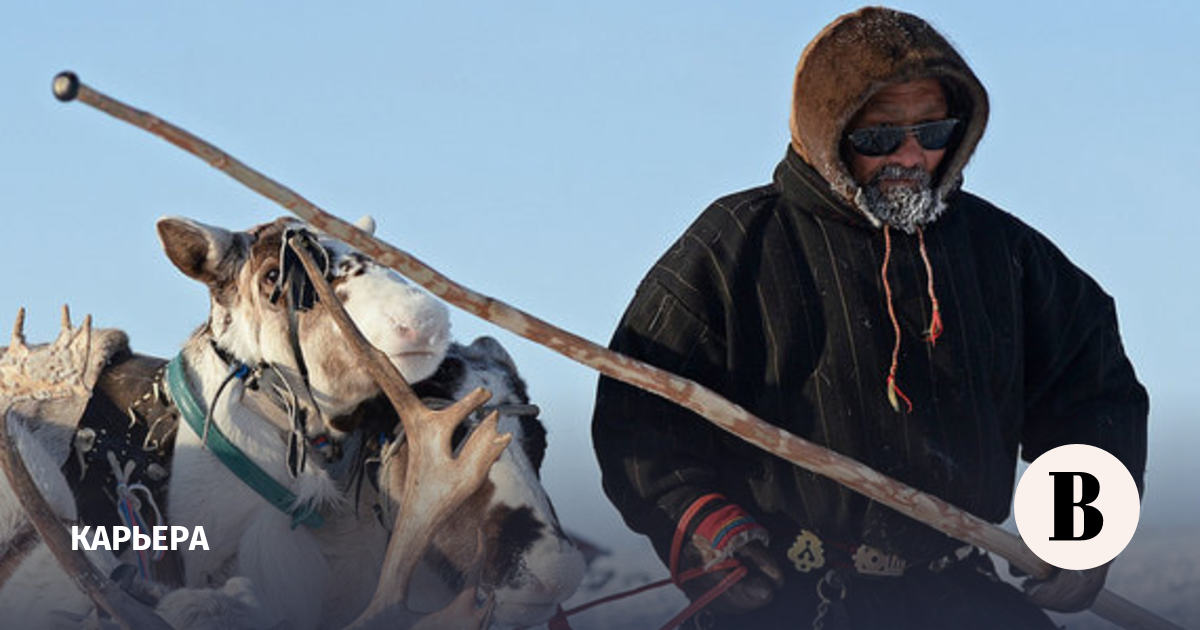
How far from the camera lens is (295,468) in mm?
5469

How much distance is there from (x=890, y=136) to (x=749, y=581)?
3.97ft

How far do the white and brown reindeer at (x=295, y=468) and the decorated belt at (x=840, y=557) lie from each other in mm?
652

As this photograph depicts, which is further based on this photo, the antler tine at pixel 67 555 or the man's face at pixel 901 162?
the man's face at pixel 901 162

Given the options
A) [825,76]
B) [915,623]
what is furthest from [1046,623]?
[825,76]

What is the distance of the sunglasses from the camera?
571 cm

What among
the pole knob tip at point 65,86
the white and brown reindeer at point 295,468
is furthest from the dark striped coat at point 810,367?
the pole knob tip at point 65,86

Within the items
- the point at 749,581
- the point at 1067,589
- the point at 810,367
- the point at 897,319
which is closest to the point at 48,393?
the point at 749,581

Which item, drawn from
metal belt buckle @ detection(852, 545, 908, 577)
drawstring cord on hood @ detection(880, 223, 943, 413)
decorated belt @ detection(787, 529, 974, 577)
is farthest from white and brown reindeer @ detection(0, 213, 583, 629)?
drawstring cord on hood @ detection(880, 223, 943, 413)

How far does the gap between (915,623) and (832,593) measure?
0.25 meters

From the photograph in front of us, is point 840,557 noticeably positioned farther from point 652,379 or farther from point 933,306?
point 652,379

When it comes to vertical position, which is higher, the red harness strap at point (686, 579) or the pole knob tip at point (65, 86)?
the pole knob tip at point (65, 86)

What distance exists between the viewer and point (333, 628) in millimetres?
5500

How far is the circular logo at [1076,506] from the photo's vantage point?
592 cm

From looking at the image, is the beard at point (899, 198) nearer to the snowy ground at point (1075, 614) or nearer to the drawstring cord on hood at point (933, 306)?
the drawstring cord on hood at point (933, 306)
